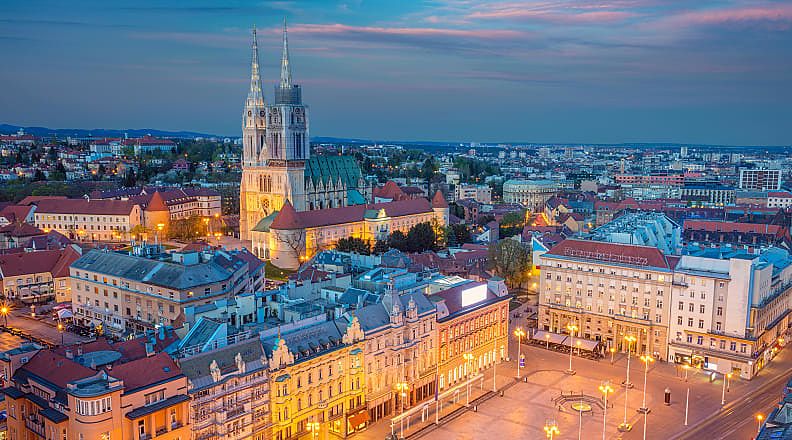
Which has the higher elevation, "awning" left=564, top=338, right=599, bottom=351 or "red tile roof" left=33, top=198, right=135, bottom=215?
"red tile roof" left=33, top=198, right=135, bottom=215

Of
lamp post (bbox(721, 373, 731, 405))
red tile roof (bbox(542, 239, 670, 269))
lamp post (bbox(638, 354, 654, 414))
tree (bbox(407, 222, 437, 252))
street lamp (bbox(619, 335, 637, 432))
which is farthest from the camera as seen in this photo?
tree (bbox(407, 222, 437, 252))

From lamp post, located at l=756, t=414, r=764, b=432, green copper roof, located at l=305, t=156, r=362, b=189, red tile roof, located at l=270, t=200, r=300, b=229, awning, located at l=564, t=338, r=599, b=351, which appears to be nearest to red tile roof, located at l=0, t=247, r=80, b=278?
red tile roof, located at l=270, t=200, r=300, b=229

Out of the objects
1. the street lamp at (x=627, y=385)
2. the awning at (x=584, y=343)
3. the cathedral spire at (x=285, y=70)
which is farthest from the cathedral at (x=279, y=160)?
the street lamp at (x=627, y=385)

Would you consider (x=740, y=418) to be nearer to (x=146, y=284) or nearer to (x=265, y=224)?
(x=146, y=284)

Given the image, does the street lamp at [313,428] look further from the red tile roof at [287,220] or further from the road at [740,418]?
the red tile roof at [287,220]

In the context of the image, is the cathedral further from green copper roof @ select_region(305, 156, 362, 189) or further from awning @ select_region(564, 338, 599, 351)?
awning @ select_region(564, 338, 599, 351)

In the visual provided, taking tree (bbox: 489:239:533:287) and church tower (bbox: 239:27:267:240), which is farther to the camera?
church tower (bbox: 239:27:267:240)

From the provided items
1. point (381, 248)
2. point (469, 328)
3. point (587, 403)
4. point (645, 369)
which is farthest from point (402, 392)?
point (381, 248)
